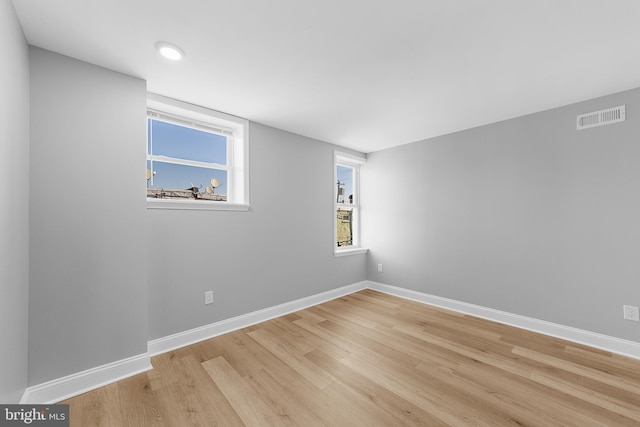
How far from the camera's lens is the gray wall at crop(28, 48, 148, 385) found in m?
1.69

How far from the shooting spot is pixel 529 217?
9.18 ft

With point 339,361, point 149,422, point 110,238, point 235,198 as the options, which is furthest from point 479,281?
point 110,238

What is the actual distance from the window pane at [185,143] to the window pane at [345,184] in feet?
6.70

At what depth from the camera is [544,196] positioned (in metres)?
2.71

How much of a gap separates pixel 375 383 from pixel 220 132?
2.86 meters

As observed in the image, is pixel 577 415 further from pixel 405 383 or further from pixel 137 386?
pixel 137 386

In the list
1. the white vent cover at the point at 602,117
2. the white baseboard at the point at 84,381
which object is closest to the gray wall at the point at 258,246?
the white baseboard at the point at 84,381

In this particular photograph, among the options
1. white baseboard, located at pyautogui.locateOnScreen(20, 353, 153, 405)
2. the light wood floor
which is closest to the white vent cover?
the light wood floor

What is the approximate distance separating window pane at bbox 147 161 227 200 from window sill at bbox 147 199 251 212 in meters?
0.19

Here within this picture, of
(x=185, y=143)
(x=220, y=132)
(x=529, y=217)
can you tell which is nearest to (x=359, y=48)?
(x=220, y=132)

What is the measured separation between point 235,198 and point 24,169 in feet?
5.41

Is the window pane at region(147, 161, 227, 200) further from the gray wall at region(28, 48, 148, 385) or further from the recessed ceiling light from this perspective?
the recessed ceiling light

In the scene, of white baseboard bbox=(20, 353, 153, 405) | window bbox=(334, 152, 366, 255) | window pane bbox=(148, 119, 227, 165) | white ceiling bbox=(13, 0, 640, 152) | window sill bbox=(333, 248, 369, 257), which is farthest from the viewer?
window bbox=(334, 152, 366, 255)

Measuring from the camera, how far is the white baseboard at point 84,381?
5.41 feet
